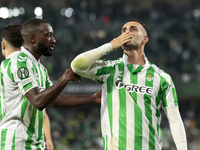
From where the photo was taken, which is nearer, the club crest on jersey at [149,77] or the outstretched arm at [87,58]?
the outstretched arm at [87,58]

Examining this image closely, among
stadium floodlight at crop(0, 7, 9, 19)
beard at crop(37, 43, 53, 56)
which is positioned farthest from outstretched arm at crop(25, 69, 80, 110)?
stadium floodlight at crop(0, 7, 9, 19)

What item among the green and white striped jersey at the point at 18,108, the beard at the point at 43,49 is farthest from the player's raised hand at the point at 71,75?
the beard at the point at 43,49

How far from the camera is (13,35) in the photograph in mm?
3750

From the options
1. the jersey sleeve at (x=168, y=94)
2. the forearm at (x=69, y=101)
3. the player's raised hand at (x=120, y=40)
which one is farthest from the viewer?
the forearm at (x=69, y=101)

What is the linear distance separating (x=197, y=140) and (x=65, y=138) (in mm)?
5848

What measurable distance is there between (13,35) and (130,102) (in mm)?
1662

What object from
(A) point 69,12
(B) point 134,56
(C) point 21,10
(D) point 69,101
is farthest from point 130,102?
(C) point 21,10

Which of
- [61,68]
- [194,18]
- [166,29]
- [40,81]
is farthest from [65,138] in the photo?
[40,81]

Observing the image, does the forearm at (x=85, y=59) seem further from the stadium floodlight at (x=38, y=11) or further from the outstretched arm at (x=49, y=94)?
the stadium floodlight at (x=38, y=11)

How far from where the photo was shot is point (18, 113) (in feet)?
10.6

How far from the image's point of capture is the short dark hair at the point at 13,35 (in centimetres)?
374

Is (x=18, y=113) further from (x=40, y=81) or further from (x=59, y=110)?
(x=59, y=110)

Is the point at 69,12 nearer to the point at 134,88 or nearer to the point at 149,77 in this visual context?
the point at 149,77

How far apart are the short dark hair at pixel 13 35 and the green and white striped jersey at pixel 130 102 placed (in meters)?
1.12
